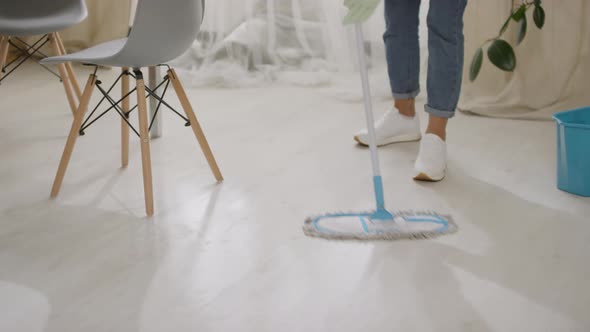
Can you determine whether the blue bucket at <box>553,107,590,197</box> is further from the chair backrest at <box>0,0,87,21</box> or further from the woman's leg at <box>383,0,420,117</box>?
the chair backrest at <box>0,0,87,21</box>

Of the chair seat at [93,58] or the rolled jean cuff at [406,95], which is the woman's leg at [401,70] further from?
the chair seat at [93,58]

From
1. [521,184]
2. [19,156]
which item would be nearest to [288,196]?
[521,184]

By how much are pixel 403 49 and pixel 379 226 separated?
0.77 m

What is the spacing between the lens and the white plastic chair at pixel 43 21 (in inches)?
92.7

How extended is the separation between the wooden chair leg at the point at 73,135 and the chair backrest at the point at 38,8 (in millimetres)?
809

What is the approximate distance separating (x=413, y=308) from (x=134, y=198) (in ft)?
2.74

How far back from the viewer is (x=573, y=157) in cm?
174

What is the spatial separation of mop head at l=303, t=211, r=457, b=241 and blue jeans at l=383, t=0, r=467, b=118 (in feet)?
1.48

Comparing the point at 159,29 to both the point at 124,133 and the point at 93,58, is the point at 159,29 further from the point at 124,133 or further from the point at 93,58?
the point at 124,133

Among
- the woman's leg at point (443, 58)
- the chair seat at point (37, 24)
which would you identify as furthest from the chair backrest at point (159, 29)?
the chair seat at point (37, 24)

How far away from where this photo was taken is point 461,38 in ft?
6.25

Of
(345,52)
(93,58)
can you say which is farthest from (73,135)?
(345,52)

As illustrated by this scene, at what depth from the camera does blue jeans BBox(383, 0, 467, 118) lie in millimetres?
1869

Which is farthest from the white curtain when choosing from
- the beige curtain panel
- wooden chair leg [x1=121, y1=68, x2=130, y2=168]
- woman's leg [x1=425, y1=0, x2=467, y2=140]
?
wooden chair leg [x1=121, y1=68, x2=130, y2=168]
